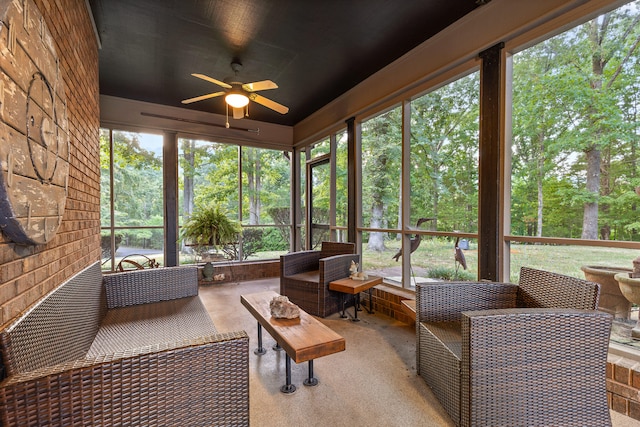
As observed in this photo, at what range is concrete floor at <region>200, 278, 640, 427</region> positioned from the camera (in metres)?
1.70

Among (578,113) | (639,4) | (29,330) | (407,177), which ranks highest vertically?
(639,4)

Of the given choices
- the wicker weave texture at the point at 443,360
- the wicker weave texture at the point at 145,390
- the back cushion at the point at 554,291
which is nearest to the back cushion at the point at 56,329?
the wicker weave texture at the point at 145,390

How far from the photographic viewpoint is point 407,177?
11.2 ft

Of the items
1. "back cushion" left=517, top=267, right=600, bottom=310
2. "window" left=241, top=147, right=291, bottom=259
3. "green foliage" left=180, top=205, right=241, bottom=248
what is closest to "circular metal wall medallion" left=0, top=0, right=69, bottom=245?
"back cushion" left=517, top=267, right=600, bottom=310

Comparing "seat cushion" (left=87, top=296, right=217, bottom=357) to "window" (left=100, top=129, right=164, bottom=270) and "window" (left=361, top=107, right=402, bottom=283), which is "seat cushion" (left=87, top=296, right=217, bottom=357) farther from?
"window" (left=100, top=129, right=164, bottom=270)

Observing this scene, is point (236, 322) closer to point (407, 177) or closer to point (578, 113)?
point (407, 177)

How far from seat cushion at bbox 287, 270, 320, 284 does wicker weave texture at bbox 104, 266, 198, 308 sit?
1178 millimetres

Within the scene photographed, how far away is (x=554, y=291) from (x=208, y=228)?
165 inches

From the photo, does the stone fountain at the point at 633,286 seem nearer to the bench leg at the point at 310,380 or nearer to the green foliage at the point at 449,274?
the green foliage at the point at 449,274

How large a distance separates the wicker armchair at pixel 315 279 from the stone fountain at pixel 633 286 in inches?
92.4

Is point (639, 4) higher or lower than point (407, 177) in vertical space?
higher

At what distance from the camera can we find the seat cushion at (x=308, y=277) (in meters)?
3.36

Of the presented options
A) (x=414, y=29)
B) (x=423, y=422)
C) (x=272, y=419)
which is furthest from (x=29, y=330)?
(x=414, y=29)

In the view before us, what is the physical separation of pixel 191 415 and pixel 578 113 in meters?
2.97
